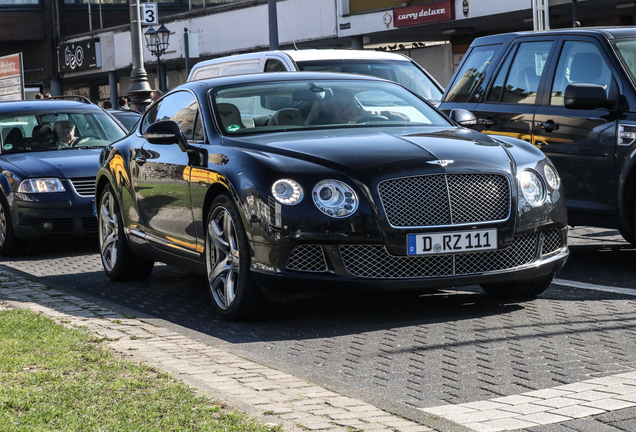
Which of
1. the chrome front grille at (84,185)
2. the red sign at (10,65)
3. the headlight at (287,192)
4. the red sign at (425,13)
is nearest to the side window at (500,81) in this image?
the headlight at (287,192)

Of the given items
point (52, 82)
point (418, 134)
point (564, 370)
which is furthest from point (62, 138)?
point (52, 82)

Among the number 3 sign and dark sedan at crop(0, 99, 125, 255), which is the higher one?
the number 3 sign

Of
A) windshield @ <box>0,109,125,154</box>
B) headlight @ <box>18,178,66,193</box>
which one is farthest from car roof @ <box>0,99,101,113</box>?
headlight @ <box>18,178,66,193</box>

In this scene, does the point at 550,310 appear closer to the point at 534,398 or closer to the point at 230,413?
the point at 534,398

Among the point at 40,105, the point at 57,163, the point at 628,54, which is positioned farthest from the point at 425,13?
the point at 628,54

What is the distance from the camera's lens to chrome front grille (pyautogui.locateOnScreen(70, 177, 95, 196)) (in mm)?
11297

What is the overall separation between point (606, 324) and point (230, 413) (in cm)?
281

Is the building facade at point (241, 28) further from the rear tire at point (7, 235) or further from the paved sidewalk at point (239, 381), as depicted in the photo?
the paved sidewalk at point (239, 381)

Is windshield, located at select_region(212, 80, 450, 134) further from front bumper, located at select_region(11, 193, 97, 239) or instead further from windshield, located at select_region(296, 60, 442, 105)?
windshield, located at select_region(296, 60, 442, 105)

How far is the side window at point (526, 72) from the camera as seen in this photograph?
8891 millimetres

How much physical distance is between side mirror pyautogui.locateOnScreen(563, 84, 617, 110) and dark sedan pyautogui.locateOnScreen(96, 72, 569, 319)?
1.05 meters

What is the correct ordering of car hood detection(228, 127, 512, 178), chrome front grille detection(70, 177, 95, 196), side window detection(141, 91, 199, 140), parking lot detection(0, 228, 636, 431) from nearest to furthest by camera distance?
parking lot detection(0, 228, 636, 431)
car hood detection(228, 127, 512, 178)
side window detection(141, 91, 199, 140)
chrome front grille detection(70, 177, 95, 196)

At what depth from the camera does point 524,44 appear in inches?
362

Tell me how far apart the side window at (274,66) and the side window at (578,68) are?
513 cm
